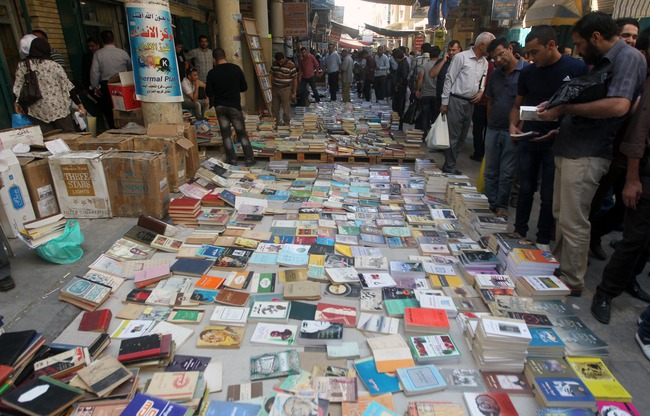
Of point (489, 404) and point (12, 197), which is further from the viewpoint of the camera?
point (12, 197)

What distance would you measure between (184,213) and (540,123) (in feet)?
10.8

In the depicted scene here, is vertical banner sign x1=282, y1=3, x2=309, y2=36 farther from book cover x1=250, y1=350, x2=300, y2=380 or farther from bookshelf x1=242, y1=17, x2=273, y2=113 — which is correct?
book cover x1=250, y1=350, x2=300, y2=380

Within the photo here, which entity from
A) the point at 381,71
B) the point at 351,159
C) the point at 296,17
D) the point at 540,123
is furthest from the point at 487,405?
the point at 296,17

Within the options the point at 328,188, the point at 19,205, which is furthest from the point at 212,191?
the point at 19,205

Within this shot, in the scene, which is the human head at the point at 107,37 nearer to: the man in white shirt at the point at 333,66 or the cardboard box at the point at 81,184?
the cardboard box at the point at 81,184

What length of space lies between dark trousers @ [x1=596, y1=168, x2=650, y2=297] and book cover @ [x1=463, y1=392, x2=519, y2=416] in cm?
131

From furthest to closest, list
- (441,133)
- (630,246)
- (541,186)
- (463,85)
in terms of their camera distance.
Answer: (441,133), (463,85), (541,186), (630,246)

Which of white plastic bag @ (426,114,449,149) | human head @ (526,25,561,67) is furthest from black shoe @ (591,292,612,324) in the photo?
white plastic bag @ (426,114,449,149)

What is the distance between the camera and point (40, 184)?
127 inches

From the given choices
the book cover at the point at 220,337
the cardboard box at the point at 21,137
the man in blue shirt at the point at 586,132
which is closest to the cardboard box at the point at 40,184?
the cardboard box at the point at 21,137

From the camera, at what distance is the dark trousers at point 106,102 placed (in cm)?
573

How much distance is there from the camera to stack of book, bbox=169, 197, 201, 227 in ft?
11.7

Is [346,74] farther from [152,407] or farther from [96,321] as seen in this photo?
[152,407]

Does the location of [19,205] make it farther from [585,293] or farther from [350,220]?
[585,293]
